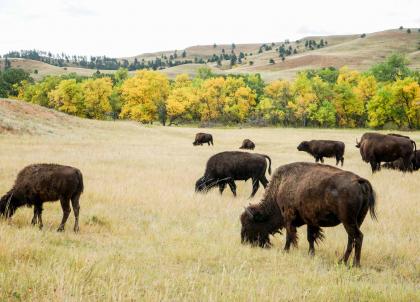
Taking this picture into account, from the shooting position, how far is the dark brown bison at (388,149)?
64.8ft

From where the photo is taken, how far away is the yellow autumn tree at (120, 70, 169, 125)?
71338mm

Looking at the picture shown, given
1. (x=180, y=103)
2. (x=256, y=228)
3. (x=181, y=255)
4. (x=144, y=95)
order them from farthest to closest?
(x=180, y=103) < (x=144, y=95) < (x=256, y=228) < (x=181, y=255)

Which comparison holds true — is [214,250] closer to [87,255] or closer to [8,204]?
[87,255]

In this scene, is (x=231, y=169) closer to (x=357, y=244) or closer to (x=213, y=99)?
(x=357, y=244)

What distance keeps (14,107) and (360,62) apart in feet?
538

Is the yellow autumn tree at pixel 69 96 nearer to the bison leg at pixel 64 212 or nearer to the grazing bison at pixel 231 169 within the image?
the grazing bison at pixel 231 169

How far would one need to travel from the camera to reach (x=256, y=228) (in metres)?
8.31

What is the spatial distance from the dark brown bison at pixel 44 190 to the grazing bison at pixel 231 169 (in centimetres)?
635

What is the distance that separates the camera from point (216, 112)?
87.3 m

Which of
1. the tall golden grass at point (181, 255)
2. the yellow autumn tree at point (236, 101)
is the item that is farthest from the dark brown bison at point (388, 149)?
the yellow autumn tree at point (236, 101)

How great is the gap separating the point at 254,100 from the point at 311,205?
281 ft

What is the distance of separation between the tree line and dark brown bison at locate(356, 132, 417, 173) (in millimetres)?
53531

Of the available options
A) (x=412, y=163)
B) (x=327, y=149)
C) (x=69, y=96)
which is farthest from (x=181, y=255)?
(x=69, y=96)

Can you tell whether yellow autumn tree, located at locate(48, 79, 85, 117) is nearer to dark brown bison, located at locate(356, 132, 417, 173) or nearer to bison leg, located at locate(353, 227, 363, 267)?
dark brown bison, located at locate(356, 132, 417, 173)
